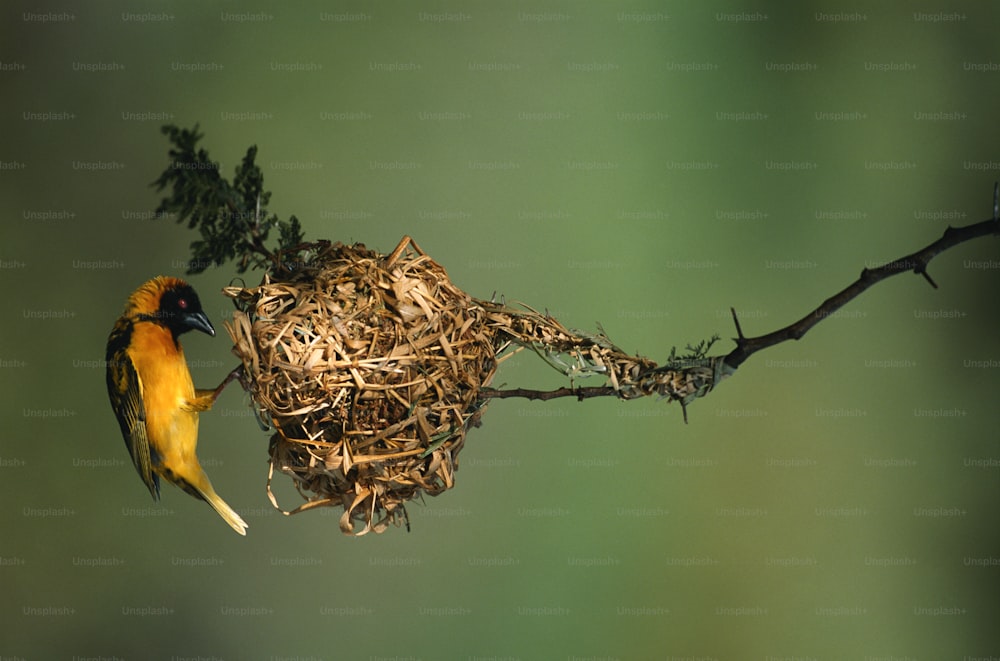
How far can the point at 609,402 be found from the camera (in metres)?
2.87

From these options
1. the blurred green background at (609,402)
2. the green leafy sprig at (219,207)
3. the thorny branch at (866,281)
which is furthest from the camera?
the blurred green background at (609,402)

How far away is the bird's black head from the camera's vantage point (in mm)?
2145

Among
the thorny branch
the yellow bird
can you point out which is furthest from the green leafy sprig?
the thorny branch

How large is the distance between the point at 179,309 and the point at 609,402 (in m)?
1.42

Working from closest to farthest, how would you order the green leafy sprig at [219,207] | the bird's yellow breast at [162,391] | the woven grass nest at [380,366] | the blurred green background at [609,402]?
the woven grass nest at [380,366] → the green leafy sprig at [219,207] → the bird's yellow breast at [162,391] → the blurred green background at [609,402]

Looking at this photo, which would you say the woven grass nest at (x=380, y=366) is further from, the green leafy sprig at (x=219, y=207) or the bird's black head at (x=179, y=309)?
the bird's black head at (x=179, y=309)

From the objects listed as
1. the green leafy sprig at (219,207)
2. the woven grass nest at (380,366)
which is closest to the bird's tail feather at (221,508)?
A: the woven grass nest at (380,366)

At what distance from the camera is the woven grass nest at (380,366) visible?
5.70ft

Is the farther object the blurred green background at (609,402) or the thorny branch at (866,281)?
the blurred green background at (609,402)

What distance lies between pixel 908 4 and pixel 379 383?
229cm

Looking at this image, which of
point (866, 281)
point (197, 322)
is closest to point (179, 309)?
point (197, 322)

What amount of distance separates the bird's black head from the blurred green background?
0.71 metres

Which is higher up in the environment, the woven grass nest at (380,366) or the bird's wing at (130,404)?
the woven grass nest at (380,366)

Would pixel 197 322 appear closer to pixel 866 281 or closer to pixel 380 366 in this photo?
pixel 380 366
